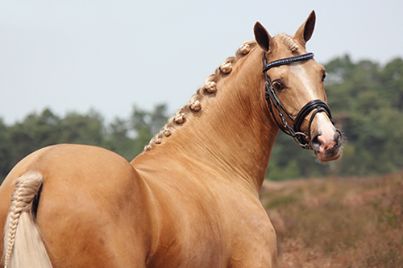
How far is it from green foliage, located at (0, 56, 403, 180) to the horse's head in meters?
32.8

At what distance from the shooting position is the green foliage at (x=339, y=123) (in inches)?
1630

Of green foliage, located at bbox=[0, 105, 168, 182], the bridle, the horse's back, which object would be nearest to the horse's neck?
the bridle

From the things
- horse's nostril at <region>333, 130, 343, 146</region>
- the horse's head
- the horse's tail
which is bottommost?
horse's nostril at <region>333, 130, 343, 146</region>

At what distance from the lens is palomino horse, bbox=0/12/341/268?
3787 millimetres

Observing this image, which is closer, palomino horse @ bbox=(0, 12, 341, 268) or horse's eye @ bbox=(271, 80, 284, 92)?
palomino horse @ bbox=(0, 12, 341, 268)

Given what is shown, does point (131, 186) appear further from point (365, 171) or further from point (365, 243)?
point (365, 171)

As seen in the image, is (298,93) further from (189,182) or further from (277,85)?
(189,182)

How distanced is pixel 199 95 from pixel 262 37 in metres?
0.59

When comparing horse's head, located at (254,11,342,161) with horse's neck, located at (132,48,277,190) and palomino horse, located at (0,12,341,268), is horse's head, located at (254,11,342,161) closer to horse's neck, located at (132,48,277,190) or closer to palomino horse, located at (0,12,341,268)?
palomino horse, located at (0,12,341,268)

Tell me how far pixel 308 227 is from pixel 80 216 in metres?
9.44

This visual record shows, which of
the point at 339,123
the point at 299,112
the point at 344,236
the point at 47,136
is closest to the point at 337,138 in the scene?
the point at 299,112

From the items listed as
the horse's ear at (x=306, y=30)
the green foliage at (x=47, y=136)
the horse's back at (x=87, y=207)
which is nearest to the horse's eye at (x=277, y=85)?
the horse's ear at (x=306, y=30)

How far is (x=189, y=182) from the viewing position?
4.87m

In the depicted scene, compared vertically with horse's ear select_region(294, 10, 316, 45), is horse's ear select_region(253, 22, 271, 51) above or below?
above
